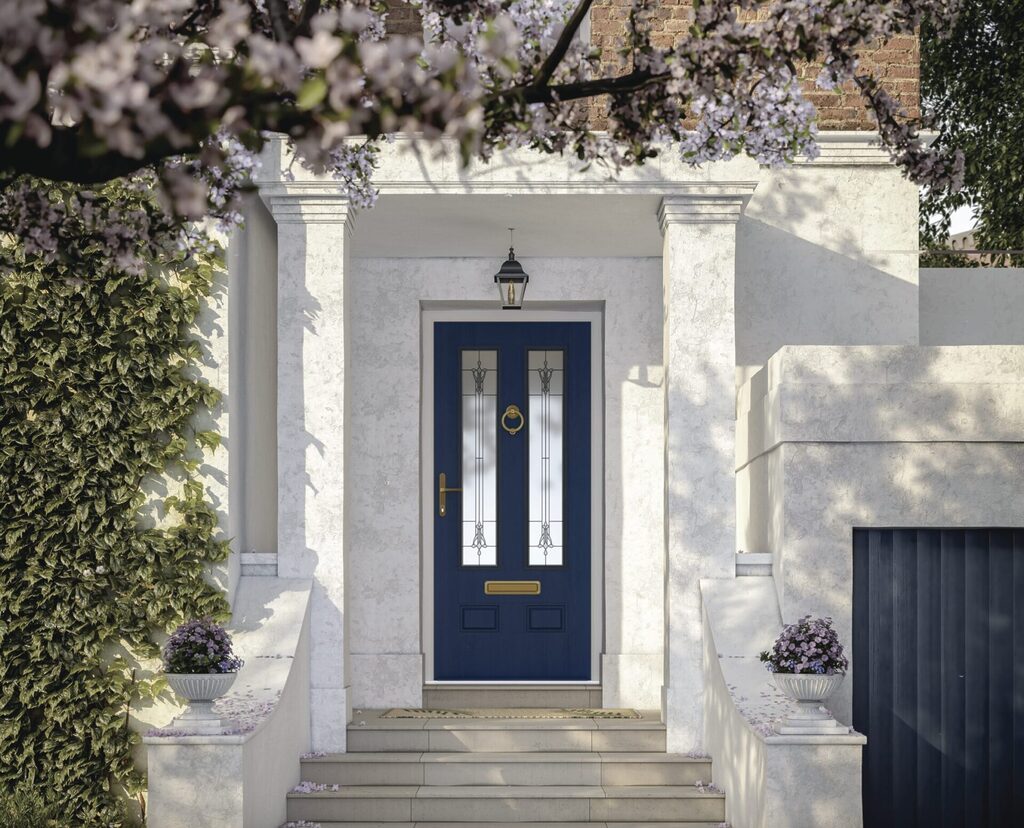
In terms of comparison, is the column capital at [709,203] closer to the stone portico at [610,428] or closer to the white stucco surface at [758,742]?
the stone portico at [610,428]

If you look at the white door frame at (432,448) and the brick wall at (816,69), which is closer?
the brick wall at (816,69)

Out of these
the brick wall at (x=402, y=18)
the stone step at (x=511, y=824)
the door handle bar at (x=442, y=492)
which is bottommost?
the stone step at (x=511, y=824)

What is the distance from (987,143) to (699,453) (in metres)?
9.43

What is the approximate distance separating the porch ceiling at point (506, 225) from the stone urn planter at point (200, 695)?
3044 millimetres

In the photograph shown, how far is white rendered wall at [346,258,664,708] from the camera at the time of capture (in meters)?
9.45

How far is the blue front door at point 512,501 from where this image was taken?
960cm

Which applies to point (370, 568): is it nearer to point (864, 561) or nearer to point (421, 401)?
point (421, 401)

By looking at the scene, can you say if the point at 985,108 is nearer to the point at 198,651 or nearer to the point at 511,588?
the point at 511,588

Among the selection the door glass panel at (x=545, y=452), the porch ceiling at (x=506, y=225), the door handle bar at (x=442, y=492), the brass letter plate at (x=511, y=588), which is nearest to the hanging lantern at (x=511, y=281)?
the porch ceiling at (x=506, y=225)

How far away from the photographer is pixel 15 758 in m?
7.55

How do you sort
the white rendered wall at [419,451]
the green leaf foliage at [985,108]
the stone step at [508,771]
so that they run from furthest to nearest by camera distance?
the green leaf foliage at [985,108]
the white rendered wall at [419,451]
the stone step at [508,771]

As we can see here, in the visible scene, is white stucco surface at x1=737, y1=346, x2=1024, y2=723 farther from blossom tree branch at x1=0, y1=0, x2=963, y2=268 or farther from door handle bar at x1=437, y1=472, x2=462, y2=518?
door handle bar at x1=437, y1=472, x2=462, y2=518

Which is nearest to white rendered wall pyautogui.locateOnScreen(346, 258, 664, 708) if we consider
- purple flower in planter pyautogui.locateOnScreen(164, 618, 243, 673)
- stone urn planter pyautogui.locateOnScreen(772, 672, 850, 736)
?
purple flower in planter pyautogui.locateOnScreen(164, 618, 243, 673)

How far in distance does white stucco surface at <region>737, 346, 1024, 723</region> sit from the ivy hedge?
10.7 feet
